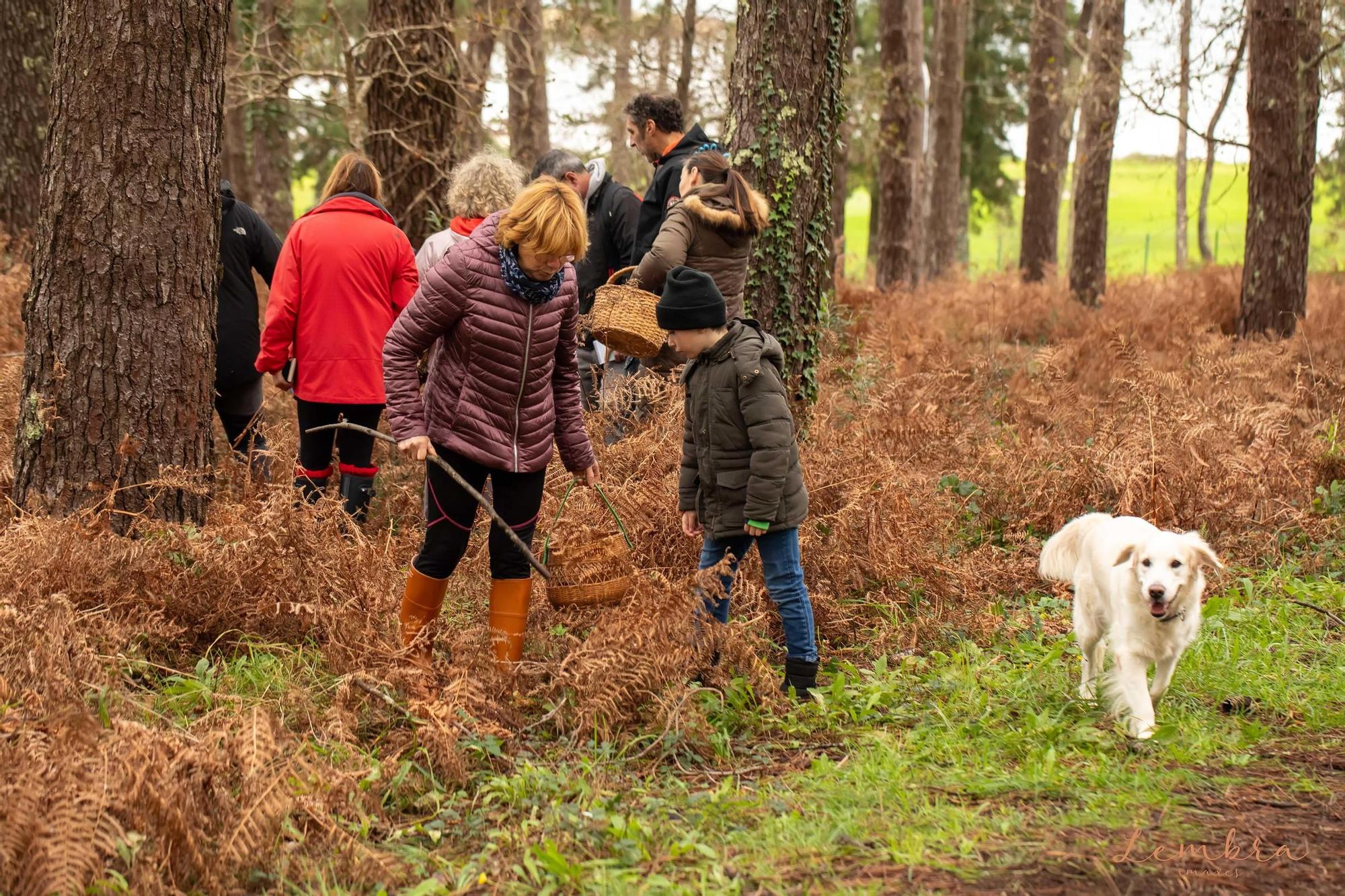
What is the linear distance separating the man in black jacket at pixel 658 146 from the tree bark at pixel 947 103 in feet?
51.3

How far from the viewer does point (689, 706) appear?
4.57 metres

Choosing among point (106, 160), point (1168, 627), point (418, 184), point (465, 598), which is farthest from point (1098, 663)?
point (418, 184)

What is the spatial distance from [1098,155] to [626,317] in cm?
1300

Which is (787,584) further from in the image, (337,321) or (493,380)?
(337,321)

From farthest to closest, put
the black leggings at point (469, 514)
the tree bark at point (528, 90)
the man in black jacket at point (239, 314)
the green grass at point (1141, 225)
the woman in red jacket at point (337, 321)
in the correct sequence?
the green grass at point (1141, 225), the tree bark at point (528, 90), the man in black jacket at point (239, 314), the woman in red jacket at point (337, 321), the black leggings at point (469, 514)

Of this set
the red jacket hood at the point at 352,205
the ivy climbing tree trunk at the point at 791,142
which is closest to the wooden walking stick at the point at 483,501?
the red jacket hood at the point at 352,205

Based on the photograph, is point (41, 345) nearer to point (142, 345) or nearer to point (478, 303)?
point (142, 345)

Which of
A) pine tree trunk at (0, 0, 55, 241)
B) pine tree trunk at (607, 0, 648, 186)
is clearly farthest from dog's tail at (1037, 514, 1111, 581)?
pine tree trunk at (607, 0, 648, 186)

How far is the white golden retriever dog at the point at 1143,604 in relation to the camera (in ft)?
14.8

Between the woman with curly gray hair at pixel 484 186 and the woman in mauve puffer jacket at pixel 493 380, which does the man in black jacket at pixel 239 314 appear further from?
the woman in mauve puffer jacket at pixel 493 380

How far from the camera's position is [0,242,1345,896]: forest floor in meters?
3.53

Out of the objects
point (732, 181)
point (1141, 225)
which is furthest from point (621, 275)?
point (1141, 225)

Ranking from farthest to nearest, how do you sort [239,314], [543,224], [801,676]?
[239,314]
[801,676]
[543,224]

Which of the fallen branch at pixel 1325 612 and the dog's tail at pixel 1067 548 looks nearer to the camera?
the dog's tail at pixel 1067 548
